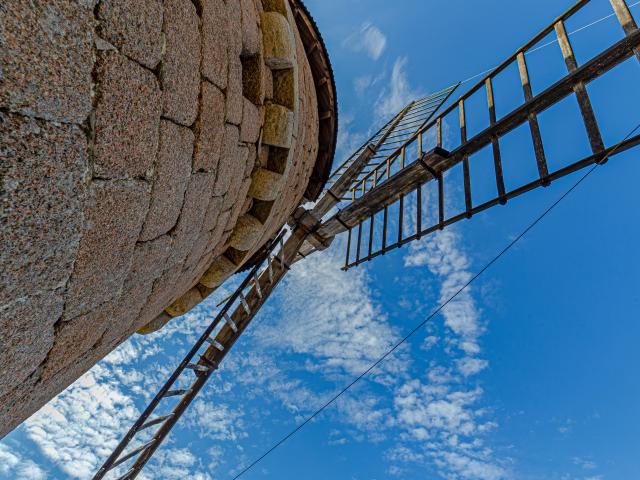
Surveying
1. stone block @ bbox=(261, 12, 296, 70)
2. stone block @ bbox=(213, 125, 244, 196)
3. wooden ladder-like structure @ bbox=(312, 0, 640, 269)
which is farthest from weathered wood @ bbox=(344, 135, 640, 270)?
stone block @ bbox=(213, 125, 244, 196)

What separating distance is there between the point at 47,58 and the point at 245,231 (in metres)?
2.43

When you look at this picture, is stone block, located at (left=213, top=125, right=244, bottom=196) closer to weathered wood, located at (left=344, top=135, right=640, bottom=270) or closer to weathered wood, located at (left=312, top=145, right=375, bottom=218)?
weathered wood, located at (left=344, top=135, right=640, bottom=270)

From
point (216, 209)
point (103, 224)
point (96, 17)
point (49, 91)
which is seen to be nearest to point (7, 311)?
point (103, 224)

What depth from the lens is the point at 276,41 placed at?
282cm

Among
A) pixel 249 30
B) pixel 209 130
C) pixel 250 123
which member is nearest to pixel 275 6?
pixel 249 30

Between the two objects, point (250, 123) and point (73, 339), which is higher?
point (250, 123)

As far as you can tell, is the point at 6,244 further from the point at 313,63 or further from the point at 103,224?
the point at 313,63

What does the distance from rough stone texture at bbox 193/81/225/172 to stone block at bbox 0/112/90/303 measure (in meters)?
0.77

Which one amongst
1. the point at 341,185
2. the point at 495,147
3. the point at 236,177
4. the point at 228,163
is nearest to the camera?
the point at 228,163

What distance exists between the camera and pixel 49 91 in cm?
101

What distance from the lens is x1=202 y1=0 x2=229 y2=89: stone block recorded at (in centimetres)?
188

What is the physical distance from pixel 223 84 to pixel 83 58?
1.03m

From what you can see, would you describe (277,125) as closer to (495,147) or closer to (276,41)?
(276,41)

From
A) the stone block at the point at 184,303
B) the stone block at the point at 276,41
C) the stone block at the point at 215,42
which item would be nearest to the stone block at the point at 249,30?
the stone block at the point at 276,41
